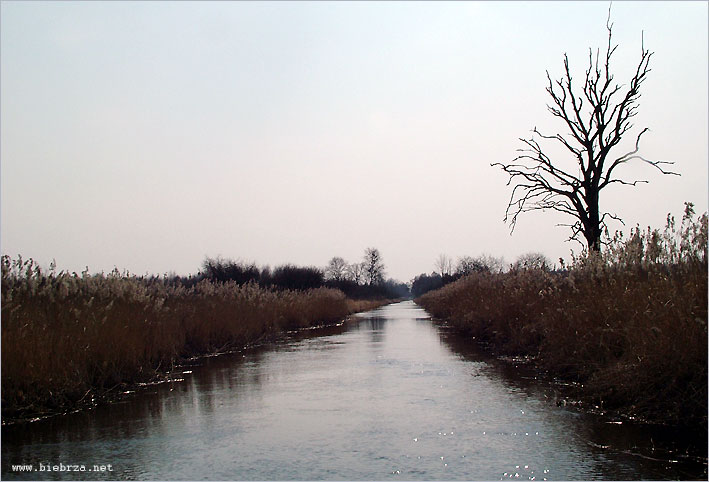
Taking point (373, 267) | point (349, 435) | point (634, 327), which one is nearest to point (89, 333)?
point (349, 435)

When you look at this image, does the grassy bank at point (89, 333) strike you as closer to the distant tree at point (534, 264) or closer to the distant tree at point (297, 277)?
the distant tree at point (534, 264)

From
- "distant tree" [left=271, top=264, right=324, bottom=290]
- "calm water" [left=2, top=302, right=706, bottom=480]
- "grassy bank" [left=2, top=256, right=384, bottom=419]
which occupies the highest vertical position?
"distant tree" [left=271, top=264, right=324, bottom=290]

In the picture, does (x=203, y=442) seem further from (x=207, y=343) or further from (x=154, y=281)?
(x=154, y=281)

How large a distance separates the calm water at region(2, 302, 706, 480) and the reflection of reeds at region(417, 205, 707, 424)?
607 millimetres

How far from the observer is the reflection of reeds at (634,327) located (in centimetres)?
717

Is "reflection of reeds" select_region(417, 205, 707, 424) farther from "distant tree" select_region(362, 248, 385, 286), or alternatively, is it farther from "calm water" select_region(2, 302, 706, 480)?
"distant tree" select_region(362, 248, 385, 286)

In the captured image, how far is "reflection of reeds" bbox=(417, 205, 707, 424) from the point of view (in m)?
7.17

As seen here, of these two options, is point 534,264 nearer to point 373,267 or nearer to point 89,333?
point 89,333

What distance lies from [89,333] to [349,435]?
519 centimetres

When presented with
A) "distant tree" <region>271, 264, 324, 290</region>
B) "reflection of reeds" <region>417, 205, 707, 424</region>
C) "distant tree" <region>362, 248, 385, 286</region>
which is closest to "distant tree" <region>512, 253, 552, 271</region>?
"reflection of reeds" <region>417, 205, 707, 424</region>

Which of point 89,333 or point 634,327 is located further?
point 89,333

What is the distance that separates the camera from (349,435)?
7.27 meters

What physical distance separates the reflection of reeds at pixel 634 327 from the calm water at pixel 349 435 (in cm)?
61

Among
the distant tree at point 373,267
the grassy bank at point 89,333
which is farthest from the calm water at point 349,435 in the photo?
the distant tree at point 373,267
